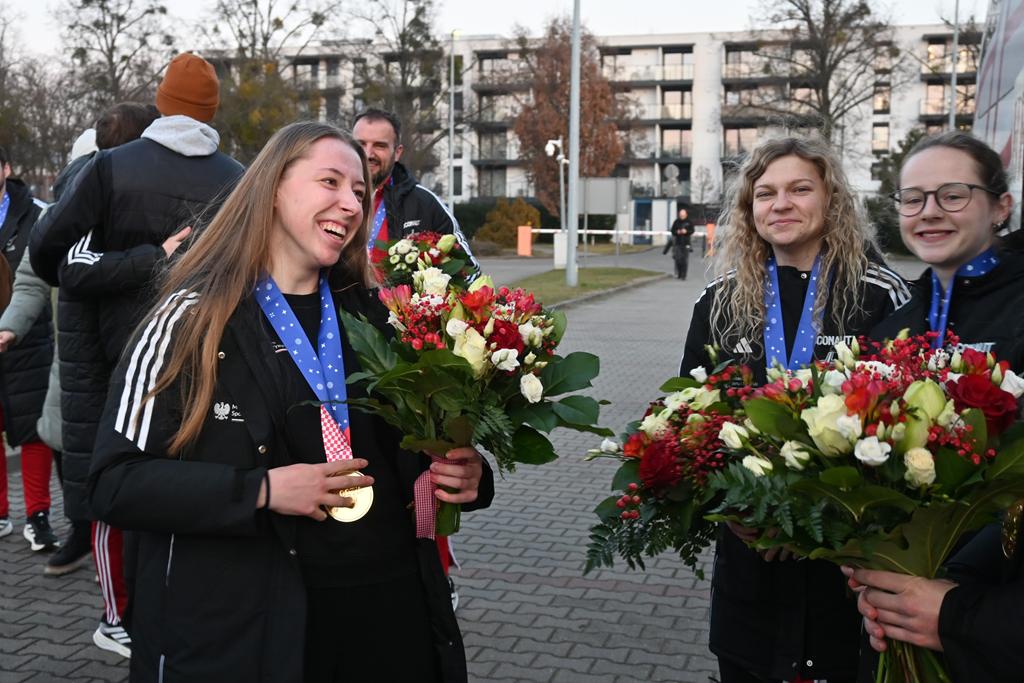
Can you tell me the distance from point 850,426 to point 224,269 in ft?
4.87

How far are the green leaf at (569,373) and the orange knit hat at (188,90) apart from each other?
2.62 m

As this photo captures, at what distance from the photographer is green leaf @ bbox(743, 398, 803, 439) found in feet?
7.09

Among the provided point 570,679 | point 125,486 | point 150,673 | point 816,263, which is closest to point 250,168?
point 125,486

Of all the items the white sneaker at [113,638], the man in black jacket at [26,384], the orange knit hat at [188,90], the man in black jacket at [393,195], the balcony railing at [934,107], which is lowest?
the white sneaker at [113,638]

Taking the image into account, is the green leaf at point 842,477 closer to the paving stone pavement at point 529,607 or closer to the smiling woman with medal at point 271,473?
the smiling woman with medal at point 271,473

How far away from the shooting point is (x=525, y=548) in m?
6.81

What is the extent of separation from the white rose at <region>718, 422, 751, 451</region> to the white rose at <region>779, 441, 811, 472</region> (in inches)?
5.7

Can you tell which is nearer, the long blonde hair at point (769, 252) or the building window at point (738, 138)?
the long blonde hair at point (769, 252)

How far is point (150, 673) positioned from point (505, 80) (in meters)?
66.1

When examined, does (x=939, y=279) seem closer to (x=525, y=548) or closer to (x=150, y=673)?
(x=150, y=673)

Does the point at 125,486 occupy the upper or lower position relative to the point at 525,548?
upper

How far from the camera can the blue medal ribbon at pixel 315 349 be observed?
262cm

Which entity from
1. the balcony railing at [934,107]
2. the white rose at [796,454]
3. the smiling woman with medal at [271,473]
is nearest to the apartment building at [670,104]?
the balcony railing at [934,107]

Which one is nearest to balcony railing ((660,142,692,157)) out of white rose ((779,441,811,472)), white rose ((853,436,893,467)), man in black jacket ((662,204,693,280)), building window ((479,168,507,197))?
building window ((479,168,507,197))
